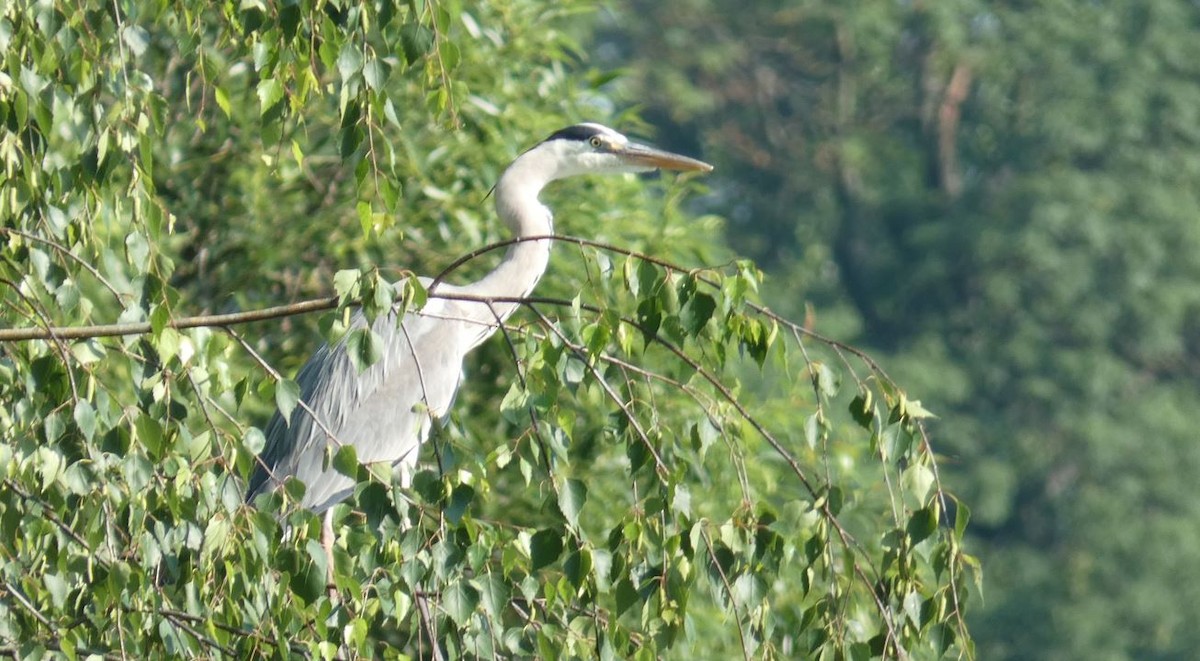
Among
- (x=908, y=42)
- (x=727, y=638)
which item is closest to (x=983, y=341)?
(x=908, y=42)

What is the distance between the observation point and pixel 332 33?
252 cm

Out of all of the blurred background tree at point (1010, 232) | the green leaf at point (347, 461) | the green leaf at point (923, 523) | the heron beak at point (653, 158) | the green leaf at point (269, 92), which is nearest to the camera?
the green leaf at point (347, 461)

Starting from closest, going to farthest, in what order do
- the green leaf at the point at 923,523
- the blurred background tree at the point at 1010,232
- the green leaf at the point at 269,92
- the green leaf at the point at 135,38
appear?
the green leaf at the point at 923,523 < the green leaf at the point at 269,92 < the green leaf at the point at 135,38 < the blurred background tree at the point at 1010,232

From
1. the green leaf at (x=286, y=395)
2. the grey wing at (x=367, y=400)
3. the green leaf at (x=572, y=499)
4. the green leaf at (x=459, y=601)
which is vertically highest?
the green leaf at (x=286, y=395)

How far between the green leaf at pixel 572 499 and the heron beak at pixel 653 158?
2.40m

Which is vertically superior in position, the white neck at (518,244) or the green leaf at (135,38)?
the green leaf at (135,38)

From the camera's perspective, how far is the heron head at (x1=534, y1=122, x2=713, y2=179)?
4.85 m

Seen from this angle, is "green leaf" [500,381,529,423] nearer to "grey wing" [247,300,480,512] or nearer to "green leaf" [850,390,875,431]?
"green leaf" [850,390,875,431]

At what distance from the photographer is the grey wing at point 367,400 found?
4.45 m

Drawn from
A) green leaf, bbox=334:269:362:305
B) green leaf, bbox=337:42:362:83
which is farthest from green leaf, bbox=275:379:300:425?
green leaf, bbox=337:42:362:83

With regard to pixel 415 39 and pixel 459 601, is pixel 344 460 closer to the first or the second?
pixel 459 601

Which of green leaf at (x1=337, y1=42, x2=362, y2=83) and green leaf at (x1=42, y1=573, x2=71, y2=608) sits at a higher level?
green leaf at (x1=337, y1=42, x2=362, y2=83)

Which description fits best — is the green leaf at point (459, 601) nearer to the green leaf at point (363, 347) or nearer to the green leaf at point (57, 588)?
the green leaf at point (363, 347)

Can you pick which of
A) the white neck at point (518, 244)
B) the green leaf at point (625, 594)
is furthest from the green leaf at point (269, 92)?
the white neck at point (518, 244)
